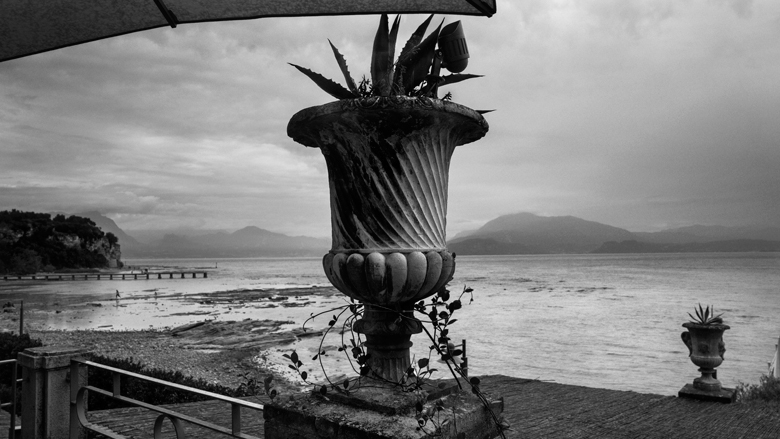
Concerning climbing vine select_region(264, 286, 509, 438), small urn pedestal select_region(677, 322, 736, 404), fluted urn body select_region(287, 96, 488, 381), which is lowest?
small urn pedestal select_region(677, 322, 736, 404)

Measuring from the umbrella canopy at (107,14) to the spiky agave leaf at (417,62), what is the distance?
13.8 inches

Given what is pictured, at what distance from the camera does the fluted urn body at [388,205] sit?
1.80 meters

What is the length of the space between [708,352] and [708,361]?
0.43 feet

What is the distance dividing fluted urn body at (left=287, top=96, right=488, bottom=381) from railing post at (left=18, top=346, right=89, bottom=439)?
9.57 feet

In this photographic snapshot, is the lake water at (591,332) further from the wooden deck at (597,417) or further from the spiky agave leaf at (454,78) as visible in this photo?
the spiky agave leaf at (454,78)

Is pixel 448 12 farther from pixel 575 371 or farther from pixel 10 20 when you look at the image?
pixel 575 371

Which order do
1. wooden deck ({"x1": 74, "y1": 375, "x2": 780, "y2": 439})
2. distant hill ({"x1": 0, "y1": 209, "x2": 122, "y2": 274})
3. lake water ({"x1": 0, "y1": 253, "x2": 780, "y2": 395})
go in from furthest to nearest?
distant hill ({"x1": 0, "y1": 209, "x2": 122, "y2": 274})
lake water ({"x1": 0, "y1": 253, "x2": 780, "y2": 395})
wooden deck ({"x1": 74, "y1": 375, "x2": 780, "y2": 439})

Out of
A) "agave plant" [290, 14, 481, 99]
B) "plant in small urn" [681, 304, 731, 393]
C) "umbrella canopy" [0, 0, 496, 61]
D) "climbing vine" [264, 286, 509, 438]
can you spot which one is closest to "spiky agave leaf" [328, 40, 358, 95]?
"agave plant" [290, 14, 481, 99]

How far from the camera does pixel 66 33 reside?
2631 mm

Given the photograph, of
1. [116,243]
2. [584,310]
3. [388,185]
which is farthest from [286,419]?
[116,243]

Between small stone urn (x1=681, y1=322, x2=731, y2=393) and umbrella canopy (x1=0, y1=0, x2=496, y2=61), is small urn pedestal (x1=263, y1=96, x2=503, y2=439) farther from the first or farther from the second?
small stone urn (x1=681, y1=322, x2=731, y2=393)

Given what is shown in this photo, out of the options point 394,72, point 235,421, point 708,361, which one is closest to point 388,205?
point 394,72

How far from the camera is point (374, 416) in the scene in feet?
5.59

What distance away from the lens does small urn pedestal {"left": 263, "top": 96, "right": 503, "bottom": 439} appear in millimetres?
1776
